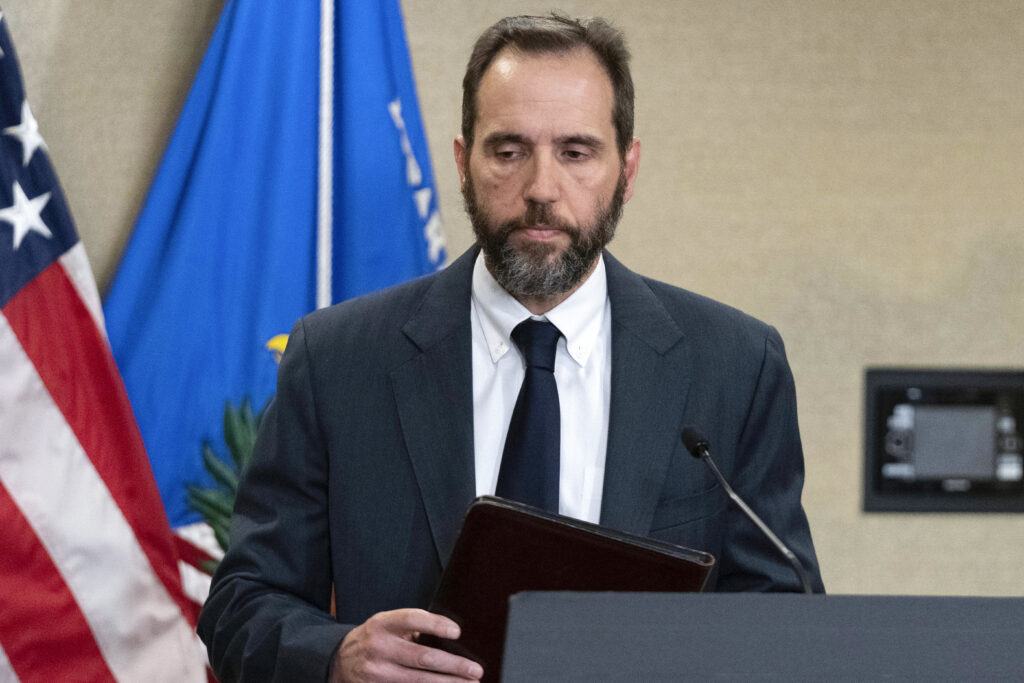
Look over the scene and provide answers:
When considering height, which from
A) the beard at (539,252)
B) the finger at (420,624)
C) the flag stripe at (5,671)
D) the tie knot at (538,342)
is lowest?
the flag stripe at (5,671)

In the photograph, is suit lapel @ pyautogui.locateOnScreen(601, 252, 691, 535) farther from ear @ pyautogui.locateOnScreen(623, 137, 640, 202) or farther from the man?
ear @ pyautogui.locateOnScreen(623, 137, 640, 202)

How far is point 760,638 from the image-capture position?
0.44m

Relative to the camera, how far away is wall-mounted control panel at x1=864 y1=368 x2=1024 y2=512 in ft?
8.61

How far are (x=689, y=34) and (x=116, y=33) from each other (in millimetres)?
1332

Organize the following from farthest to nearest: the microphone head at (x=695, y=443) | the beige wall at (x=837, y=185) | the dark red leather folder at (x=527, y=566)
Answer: the beige wall at (x=837, y=185)
the microphone head at (x=695, y=443)
the dark red leather folder at (x=527, y=566)

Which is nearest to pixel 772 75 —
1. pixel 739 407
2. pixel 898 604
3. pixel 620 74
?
A: pixel 620 74

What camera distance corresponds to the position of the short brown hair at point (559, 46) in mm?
1411

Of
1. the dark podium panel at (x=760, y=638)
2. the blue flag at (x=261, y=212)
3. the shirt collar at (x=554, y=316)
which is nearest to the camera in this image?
the dark podium panel at (x=760, y=638)

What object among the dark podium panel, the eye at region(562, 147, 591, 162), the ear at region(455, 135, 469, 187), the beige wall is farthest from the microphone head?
the beige wall

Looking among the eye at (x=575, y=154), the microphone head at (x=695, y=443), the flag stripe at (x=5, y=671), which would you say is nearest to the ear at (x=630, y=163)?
the eye at (x=575, y=154)

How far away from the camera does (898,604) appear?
1.59 feet

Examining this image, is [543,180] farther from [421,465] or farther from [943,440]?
[943,440]

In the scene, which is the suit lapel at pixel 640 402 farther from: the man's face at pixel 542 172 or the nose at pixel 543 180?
the nose at pixel 543 180

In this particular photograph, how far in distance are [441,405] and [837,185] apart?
1.58 meters
